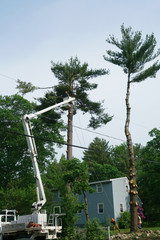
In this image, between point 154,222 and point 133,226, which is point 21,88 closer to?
point 133,226

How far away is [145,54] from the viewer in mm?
21906

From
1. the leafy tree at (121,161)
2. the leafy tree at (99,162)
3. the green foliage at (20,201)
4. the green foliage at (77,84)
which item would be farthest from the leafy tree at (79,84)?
the leafy tree at (121,161)

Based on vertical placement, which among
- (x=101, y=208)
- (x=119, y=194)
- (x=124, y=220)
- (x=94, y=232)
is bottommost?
Answer: (x=124, y=220)

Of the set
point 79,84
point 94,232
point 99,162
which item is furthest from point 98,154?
point 94,232

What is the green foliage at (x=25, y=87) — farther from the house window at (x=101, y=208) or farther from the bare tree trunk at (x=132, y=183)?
the house window at (x=101, y=208)

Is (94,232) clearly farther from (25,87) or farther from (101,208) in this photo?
(101,208)

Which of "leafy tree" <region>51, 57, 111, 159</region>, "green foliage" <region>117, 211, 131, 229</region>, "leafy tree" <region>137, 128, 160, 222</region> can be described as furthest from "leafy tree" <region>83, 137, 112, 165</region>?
"leafy tree" <region>51, 57, 111, 159</region>

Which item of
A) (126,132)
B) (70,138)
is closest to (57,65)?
(70,138)

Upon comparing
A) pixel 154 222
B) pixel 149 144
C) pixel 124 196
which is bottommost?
pixel 154 222

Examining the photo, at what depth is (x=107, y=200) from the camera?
35.3 metres

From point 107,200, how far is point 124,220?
2.99m

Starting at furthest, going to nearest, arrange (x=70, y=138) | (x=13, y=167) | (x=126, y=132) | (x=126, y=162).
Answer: (x=126, y=162), (x=13, y=167), (x=70, y=138), (x=126, y=132)

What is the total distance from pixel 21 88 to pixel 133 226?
14.7m

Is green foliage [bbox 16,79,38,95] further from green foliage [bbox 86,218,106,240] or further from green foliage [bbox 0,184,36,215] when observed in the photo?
green foliage [bbox 86,218,106,240]
